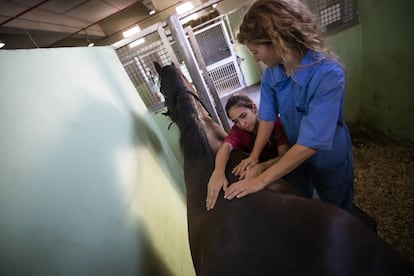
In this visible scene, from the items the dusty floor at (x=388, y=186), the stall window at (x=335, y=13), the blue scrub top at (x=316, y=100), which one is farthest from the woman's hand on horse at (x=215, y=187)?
the stall window at (x=335, y=13)

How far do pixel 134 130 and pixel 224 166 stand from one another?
2.42 ft

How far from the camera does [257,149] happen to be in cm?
95

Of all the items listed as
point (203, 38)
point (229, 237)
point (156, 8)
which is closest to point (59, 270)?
point (229, 237)

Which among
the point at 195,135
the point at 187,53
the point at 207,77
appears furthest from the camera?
the point at 207,77

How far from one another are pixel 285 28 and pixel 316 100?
0.25 m

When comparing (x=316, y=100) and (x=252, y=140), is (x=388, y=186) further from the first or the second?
(x=316, y=100)

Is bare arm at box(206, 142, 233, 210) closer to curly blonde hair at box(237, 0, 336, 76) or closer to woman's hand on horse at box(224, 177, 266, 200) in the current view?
woman's hand on horse at box(224, 177, 266, 200)

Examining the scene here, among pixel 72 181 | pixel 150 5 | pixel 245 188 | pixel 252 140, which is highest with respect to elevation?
pixel 150 5

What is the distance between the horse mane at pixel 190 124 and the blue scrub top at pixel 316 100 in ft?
1.27

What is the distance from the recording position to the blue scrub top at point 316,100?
2.23ft

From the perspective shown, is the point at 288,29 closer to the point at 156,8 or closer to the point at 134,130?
the point at 134,130

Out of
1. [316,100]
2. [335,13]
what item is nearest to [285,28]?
[316,100]

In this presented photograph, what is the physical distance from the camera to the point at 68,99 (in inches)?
32.9

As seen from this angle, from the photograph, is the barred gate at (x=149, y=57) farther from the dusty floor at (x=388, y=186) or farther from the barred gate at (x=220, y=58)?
the barred gate at (x=220, y=58)
